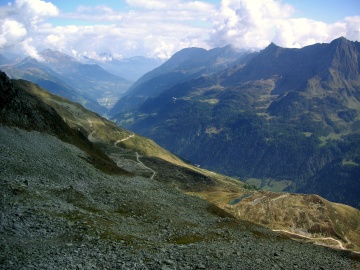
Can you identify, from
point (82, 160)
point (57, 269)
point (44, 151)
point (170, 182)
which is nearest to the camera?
point (57, 269)

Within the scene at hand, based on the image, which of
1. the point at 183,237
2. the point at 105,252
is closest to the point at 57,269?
the point at 105,252

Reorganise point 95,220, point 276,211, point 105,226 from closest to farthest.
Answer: point 105,226 < point 95,220 < point 276,211

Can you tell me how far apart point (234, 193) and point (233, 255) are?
153 meters

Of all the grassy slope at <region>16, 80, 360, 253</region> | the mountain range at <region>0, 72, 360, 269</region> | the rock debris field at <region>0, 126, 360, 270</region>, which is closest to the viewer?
the rock debris field at <region>0, 126, 360, 270</region>

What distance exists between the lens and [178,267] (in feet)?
114

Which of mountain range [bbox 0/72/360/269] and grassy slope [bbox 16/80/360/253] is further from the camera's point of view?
grassy slope [bbox 16/80/360/253]

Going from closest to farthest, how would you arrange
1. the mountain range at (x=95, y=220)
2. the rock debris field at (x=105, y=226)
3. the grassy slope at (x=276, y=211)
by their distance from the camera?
the rock debris field at (x=105, y=226), the mountain range at (x=95, y=220), the grassy slope at (x=276, y=211)

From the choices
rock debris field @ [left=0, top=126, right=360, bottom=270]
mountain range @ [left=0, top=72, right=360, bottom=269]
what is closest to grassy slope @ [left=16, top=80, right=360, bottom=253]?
mountain range @ [left=0, top=72, right=360, bottom=269]

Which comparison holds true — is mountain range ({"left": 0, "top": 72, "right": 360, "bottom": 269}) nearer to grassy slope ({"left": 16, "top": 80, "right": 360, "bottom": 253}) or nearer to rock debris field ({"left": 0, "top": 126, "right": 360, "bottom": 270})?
rock debris field ({"left": 0, "top": 126, "right": 360, "bottom": 270})

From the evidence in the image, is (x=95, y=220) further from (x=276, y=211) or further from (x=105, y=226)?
(x=276, y=211)

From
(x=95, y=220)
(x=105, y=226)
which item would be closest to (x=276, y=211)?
(x=95, y=220)

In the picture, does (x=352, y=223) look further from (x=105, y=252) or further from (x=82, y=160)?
(x=105, y=252)

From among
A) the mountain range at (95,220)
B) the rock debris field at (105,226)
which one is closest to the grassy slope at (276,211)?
the mountain range at (95,220)

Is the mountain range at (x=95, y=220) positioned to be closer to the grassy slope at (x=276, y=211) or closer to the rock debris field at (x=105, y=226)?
the rock debris field at (x=105, y=226)
